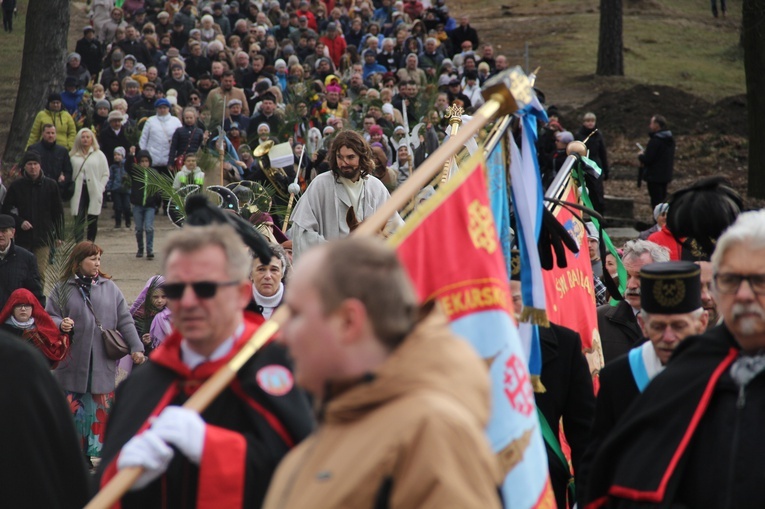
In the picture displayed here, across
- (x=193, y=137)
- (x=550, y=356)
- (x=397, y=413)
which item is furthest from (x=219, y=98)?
(x=397, y=413)

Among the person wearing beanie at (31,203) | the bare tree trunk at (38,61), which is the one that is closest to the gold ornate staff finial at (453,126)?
the person wearing beanie at (31,203)

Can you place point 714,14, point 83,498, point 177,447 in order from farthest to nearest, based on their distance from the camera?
point 714,14, point 83,498, point 177,447

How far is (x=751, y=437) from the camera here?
13.5 ft

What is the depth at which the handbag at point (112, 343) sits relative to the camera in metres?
10.5

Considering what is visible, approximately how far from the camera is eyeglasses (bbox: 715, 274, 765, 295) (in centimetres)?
421

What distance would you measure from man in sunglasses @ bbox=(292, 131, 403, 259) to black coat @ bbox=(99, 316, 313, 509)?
4918 mm

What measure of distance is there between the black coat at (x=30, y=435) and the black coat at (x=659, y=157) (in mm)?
18235

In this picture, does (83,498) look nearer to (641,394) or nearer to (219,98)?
(641,394)

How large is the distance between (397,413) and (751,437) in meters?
1.93

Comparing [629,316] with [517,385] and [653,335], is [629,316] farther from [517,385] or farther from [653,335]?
[517,385]

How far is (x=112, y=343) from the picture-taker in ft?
34.5

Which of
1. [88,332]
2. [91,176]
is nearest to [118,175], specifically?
[91,176]

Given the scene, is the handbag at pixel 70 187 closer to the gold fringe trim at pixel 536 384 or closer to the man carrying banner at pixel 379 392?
the gold fringe trim at pixel 536 384

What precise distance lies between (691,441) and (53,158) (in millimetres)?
14445
